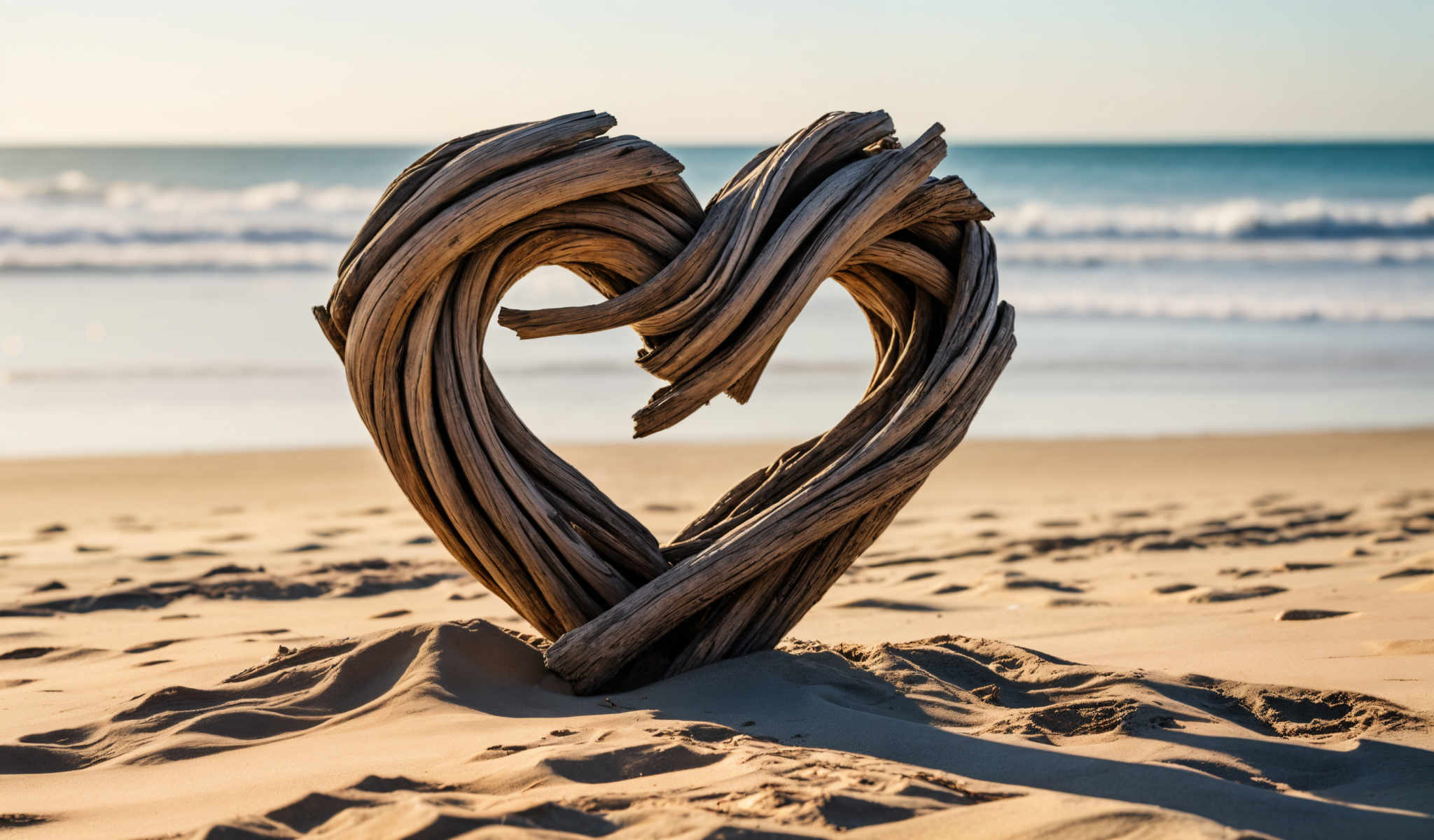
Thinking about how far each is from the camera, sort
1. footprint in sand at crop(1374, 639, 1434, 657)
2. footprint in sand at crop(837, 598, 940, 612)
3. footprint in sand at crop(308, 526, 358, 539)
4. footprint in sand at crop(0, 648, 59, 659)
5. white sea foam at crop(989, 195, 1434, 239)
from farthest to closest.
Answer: white sea foam at crop(989, 195, 1434, 239)
footprint in sand at crop(308, 526, 358, 539)
footprint in sand at crop(837, 598, 940, 612)
footprint in sand at crop(0, 648, 59, 659)
footprint in sand at crop(1374, 639, 1434, 657)

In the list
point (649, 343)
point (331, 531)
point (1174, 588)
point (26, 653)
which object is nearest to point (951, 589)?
point (1174, 588)

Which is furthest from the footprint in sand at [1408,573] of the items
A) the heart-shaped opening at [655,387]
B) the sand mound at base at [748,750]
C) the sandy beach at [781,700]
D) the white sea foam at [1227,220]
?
the white sea foam at [1227,220]

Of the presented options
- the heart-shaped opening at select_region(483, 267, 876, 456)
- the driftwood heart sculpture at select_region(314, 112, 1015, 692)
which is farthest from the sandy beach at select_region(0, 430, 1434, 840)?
Answer: the heart-shaped opening at select_region(483, 267, 876, 456)

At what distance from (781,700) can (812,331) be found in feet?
38.5

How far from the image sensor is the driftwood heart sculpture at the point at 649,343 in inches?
131

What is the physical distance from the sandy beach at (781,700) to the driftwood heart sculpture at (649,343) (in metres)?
0.23

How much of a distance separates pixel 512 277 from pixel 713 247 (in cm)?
53

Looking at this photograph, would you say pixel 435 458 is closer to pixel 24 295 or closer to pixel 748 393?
pixel 748 393

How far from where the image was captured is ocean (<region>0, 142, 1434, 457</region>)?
10297 mm

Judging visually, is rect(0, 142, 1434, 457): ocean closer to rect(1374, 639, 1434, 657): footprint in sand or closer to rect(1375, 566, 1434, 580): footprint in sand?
rect(1375, 566, 1434, 580): footprint in sand

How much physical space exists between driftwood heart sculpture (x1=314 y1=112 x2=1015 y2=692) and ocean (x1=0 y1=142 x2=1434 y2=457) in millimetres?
5892

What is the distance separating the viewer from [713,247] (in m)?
3.53

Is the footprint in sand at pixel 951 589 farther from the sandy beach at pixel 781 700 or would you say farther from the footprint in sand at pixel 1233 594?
the footprint in sand at pixel 1233 594

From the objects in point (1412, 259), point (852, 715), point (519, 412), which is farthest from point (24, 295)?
point (1412, 259)
